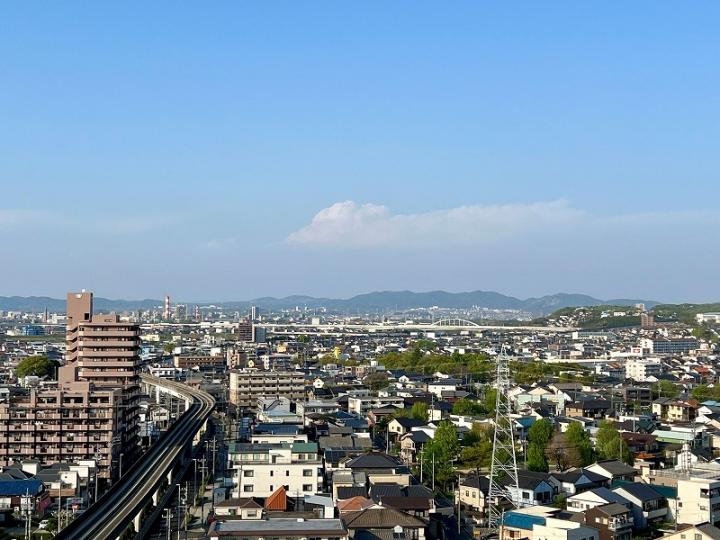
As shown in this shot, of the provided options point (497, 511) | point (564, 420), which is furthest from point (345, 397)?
point (497, 511)

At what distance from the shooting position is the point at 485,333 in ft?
279

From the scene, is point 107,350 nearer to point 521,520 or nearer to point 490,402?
point 490,402

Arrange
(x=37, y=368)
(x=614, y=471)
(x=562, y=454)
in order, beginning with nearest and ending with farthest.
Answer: (x=614, y=471) < (x=562, y=454) < (x=37, y=368)

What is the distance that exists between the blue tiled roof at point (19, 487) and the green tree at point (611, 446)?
12.6m

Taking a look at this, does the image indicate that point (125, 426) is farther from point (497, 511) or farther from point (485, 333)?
point (485, 333)

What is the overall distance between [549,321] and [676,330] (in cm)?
2566

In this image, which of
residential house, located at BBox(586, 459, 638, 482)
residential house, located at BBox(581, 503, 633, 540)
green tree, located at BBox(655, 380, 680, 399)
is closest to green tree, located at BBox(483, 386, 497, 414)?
green tree, located at BBox(655, 380, 680, 399)

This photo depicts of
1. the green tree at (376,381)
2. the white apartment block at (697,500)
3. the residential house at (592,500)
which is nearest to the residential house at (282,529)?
the residential house at (592,500)

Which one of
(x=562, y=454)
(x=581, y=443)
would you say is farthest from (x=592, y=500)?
(x=581, y=443)

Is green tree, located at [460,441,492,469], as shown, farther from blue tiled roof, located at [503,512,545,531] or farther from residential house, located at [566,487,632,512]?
blue tiled roof, located at [503,512,545,531]

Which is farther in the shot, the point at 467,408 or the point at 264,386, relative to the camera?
the point at 264,386

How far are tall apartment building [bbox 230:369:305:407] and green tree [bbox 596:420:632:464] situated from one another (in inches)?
582

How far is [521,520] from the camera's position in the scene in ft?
46.2

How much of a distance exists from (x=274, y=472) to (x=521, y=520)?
17.7ft
